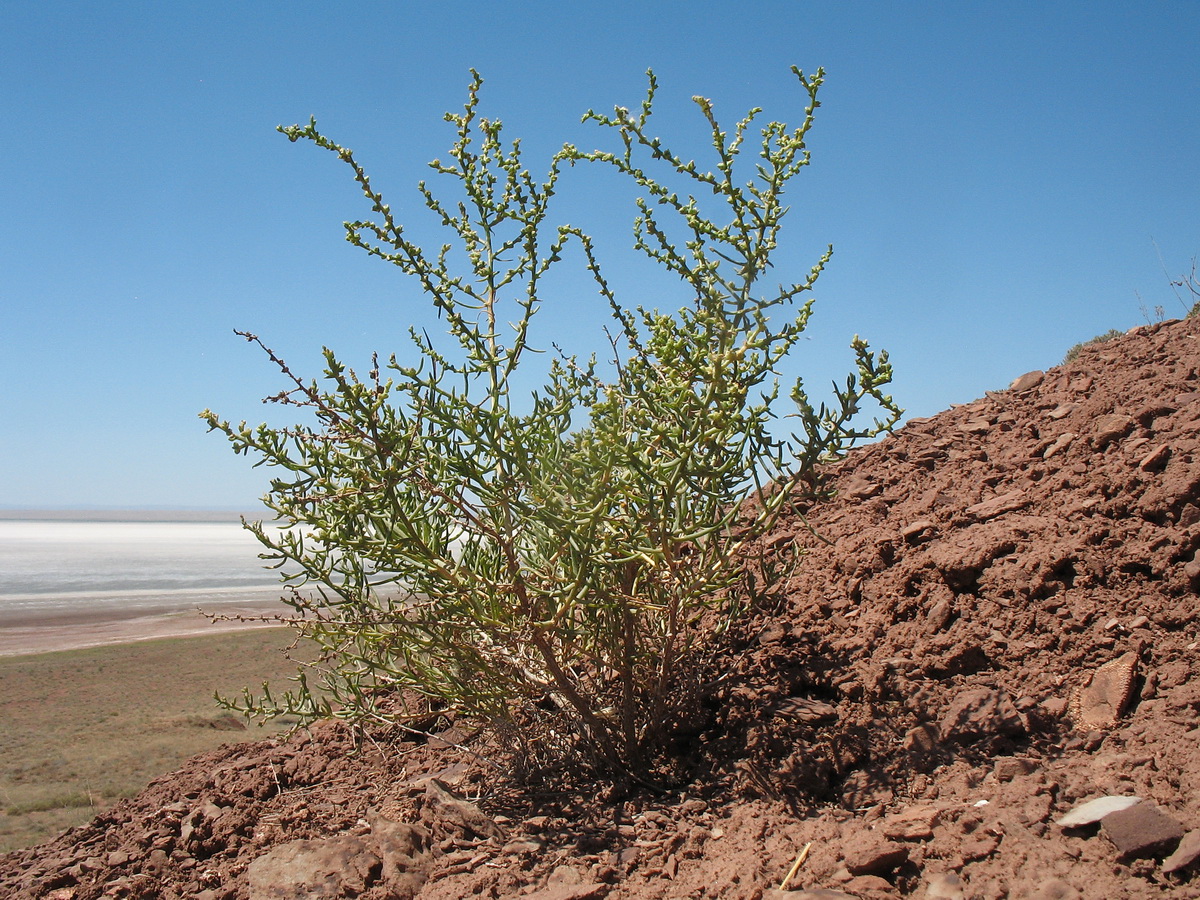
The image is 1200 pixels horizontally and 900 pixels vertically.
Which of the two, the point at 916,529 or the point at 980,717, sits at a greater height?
the point at 916,529

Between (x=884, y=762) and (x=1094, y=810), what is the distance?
0.74m

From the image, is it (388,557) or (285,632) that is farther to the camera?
(285,632)

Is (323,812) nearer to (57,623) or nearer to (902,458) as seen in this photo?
(902,458)

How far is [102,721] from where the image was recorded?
562 cm

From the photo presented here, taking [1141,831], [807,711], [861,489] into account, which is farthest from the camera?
[861,489]

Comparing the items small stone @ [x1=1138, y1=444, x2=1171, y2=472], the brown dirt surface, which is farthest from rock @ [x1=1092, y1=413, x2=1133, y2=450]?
small stone @ [x1=1138, y1=444, x2=1171, y2=472]

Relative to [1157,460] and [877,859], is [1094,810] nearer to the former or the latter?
[877,859]

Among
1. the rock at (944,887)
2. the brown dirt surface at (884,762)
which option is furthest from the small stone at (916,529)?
the rock at (944,887)

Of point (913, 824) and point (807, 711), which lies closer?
point (913, 824)

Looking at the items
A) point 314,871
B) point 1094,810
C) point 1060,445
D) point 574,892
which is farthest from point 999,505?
point 314,871

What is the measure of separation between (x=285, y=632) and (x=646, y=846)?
26.1ft

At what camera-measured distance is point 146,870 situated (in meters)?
3.23

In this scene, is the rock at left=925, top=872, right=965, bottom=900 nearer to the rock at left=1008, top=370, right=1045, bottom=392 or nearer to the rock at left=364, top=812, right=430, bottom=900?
the rock at left=364, top=812, right=430, bottom=900

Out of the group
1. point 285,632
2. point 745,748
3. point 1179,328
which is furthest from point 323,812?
point 285,632
